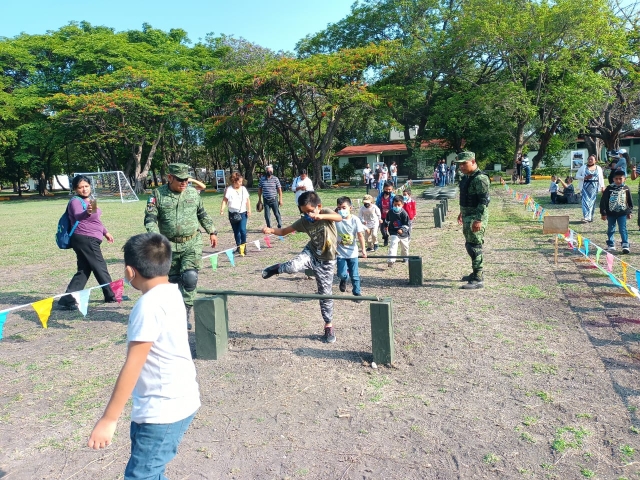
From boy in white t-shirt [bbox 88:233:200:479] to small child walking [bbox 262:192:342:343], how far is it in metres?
2.87

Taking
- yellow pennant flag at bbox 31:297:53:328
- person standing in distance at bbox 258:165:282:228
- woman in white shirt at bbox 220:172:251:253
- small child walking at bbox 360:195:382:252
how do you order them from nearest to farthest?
yellow pennant flag at bbox 31:297:53:328
small child walking at bbox 360:195:382:252
woman in white shirt at bbox 220:172:251:253
person standing in distance at bbox 258:165:282:228

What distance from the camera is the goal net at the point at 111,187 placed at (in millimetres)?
32719

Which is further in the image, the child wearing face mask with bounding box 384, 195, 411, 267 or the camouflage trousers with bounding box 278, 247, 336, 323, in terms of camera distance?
the child wearing face mask with bounding box 384, 195, 411, 267

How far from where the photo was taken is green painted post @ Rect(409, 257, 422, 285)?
7848mm

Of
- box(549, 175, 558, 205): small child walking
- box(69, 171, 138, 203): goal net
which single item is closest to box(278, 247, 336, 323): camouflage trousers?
box(549, 175, 558, 205): small child walking

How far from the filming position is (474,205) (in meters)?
7.41

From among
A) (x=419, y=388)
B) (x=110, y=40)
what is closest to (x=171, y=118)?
(x=110, y=40)

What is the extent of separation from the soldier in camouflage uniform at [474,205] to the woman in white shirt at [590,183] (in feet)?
20.6

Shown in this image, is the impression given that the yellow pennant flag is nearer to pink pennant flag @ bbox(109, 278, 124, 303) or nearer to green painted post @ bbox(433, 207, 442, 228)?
pink pennant flag @ bbox(109, 278, 124, 303)

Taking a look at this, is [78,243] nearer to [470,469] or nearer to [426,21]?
[470,469]

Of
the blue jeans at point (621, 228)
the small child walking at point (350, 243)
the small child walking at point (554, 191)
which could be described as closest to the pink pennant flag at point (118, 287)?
the small child walking at point (350, 243)

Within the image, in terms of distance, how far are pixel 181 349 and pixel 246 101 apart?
30.4 metres

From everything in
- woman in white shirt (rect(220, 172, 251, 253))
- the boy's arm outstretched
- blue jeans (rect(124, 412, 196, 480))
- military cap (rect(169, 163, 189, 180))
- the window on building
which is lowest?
blue jeans (rect(124, 412, 196, 480))

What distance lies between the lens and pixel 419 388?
4.40 m
